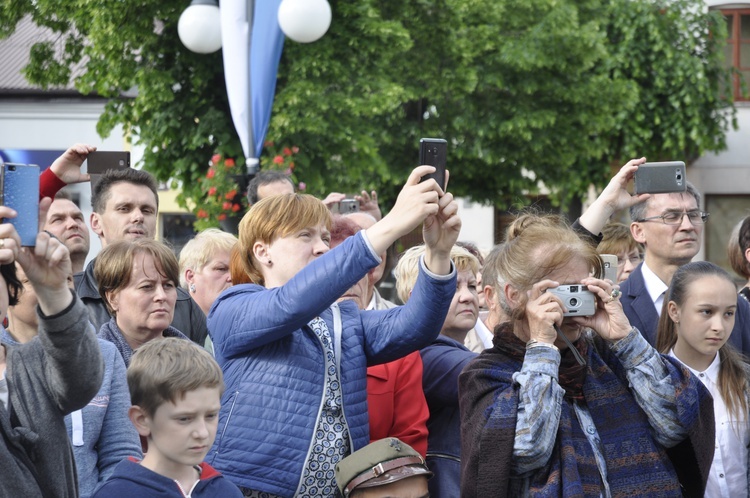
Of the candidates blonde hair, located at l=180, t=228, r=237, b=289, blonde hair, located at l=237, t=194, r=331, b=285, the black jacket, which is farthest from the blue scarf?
blonde hair, located at l=180, t=228, r=237, b=289

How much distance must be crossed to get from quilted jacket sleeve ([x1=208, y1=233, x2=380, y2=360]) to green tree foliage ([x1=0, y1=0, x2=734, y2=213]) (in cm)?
834

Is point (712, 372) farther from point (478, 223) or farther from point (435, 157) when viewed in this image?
point (478, 223)

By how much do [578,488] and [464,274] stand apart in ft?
6.65

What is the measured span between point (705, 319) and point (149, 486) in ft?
8.56

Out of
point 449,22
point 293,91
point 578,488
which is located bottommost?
point 578,488

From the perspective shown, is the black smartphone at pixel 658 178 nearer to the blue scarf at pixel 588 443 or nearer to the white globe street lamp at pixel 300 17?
the blue scarf at pixel 588 443

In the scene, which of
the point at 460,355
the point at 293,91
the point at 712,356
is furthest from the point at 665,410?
the point at 293,91

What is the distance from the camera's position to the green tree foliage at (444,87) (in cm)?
1283

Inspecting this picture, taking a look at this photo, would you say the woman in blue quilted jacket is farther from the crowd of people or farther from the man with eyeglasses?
the man with eyeglasses

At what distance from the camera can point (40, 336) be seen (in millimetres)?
3105

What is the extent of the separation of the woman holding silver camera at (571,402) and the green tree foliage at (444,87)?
8.89 m

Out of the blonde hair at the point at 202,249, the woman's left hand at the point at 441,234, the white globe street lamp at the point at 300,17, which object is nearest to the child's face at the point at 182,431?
the woman's left hand at the point at 441,234

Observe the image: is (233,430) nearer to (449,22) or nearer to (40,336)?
(40,336)

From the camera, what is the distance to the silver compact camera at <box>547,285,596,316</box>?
142 inches
